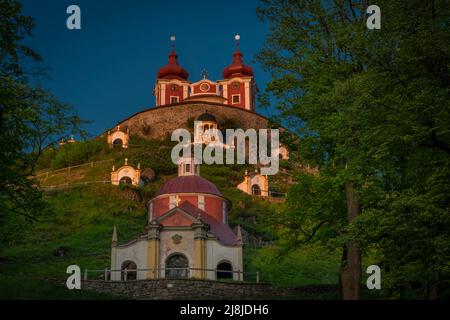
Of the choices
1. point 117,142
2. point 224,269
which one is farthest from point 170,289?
point 117,142

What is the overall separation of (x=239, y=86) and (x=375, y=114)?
84010 mm

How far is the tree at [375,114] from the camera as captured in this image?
49.9ft

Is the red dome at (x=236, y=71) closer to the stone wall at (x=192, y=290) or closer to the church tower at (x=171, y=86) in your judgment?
the church tower at (x=171, y=86)

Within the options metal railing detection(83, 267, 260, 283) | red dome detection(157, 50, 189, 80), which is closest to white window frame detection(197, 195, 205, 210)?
metal railing detection(83, 267, 260, 283)

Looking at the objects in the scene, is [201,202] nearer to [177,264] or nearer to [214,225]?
[214,225]

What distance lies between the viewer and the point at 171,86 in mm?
101188

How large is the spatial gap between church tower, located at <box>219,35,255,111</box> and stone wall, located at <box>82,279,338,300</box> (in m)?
67.0

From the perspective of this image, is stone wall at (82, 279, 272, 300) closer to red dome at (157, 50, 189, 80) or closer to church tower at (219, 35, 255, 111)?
church tower at (219, 35, 255, 111)

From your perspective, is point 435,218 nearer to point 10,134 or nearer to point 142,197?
point 10,134

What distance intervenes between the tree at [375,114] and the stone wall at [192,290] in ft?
31.0

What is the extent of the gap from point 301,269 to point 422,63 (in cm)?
2547

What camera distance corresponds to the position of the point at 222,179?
7056cm

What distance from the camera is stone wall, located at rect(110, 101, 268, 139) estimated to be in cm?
8681

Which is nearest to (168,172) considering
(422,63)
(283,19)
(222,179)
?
(222,179)
